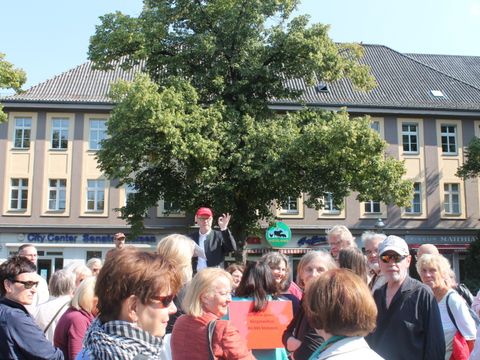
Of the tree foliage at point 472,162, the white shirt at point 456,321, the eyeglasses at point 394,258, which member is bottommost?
the white shirt at point 456,321

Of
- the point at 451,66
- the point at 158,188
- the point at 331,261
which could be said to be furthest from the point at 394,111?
the point at 331,261

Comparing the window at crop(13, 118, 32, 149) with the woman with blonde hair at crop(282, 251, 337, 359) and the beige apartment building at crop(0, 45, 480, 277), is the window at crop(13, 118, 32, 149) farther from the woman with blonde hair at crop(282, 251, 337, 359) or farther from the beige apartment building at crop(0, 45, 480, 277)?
the woman with blonde hair at crop(282, 251, 337, 359)

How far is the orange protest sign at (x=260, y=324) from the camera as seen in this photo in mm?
5023

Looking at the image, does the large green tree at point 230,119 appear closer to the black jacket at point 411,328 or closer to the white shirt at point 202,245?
the white shirt at point 202,245

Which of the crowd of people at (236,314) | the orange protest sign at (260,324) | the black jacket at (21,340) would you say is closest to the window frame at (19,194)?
the crowd of people at (236,314)

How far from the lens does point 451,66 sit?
4316cm

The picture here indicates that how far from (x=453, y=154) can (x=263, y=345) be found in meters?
31.7

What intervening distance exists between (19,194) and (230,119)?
Answer: 1757 centimetres

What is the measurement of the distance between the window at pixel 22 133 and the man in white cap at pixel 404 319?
31.0 meters

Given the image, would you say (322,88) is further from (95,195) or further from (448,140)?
(95,195)

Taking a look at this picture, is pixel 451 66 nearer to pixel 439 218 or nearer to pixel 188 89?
pixel 439 218

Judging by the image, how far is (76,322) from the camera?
480 cm

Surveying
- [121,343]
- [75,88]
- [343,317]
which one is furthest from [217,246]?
[75,88]

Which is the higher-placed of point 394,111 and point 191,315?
point 394,111
